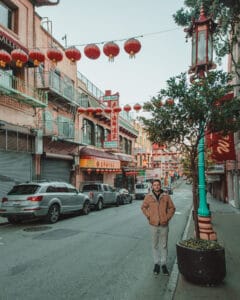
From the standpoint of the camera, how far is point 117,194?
70.4ft

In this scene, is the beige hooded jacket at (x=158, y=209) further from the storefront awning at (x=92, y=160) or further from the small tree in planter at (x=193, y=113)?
the storefront awning at (x=92, y=160)

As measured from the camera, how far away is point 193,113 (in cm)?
550

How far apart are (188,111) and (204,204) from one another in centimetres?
248

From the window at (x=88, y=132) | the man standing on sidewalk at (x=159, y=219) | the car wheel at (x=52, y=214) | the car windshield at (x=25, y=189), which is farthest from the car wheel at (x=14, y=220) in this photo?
the window at (x=88, y=132)

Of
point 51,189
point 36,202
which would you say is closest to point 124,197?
point 51,189

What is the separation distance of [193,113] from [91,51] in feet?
14.0

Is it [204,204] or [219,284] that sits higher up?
[204,204]

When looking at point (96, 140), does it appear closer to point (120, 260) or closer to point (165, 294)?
point (120, 260)

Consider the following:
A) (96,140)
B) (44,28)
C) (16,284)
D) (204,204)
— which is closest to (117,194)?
(96,140)

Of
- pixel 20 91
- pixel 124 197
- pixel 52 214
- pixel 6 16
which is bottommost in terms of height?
pixel 124 197

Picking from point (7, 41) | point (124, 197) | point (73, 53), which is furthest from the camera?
point (124, 197)

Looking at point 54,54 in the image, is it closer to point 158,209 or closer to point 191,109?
point 191,109

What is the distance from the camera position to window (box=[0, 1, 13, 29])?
1679cm

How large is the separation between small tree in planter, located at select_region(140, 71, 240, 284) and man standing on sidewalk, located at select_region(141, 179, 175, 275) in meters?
0.42
